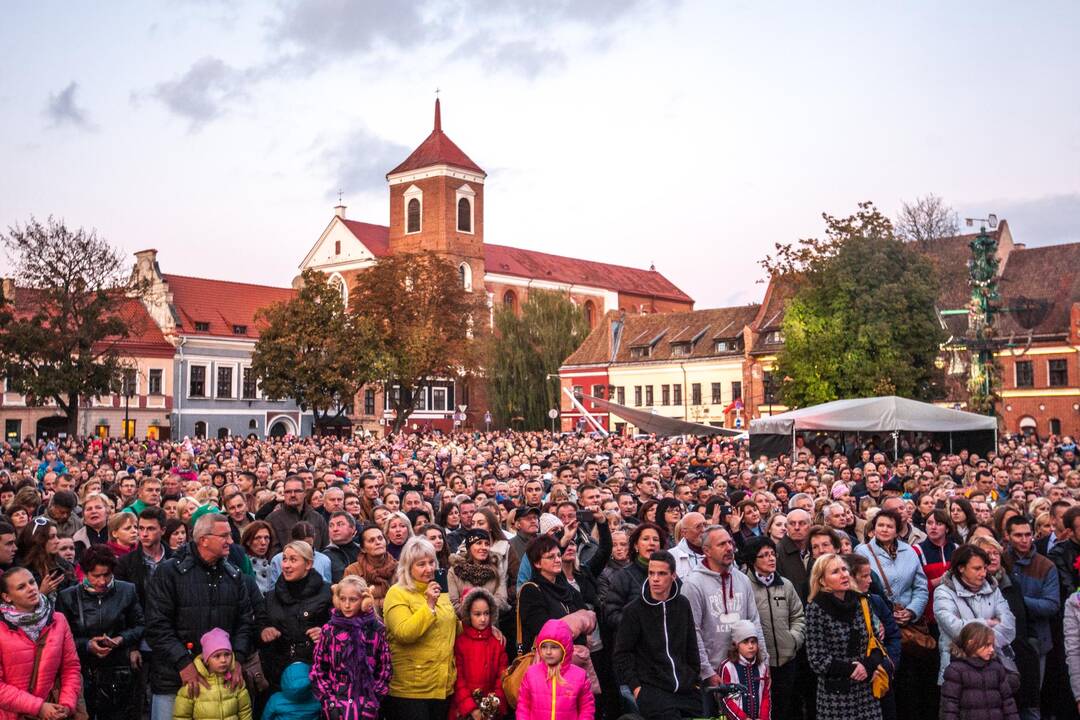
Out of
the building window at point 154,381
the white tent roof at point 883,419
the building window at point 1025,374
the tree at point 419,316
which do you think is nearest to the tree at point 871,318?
the building window at point 1025,374

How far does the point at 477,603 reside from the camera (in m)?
7.00

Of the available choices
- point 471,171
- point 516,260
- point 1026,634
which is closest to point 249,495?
point 1026,634

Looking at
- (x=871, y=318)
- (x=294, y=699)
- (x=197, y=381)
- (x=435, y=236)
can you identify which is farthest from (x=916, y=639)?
(x=435, y=236)

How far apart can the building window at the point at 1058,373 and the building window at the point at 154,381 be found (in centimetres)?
4684

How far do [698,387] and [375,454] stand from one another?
147ft

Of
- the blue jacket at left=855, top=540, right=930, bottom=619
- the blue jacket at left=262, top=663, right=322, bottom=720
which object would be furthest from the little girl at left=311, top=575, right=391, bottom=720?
the blue jacket at left=855, top=540, right=930, bottom=619

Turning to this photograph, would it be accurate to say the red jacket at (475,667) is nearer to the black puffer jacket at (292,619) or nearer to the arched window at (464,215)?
the black puffer jacket at (292,619)

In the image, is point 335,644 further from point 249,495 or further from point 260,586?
point 249,495

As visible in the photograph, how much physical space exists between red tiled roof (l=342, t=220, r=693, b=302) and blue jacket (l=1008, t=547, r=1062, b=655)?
74.7 meters

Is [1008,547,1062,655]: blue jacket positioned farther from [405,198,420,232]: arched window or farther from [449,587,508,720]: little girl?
[405,198,420,232]: arched window

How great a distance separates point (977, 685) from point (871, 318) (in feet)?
131

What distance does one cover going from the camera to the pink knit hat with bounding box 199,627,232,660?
6.54 meters

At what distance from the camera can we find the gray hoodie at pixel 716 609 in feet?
22.9

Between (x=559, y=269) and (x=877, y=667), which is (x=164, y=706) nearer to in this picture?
(x=877, y=667)
